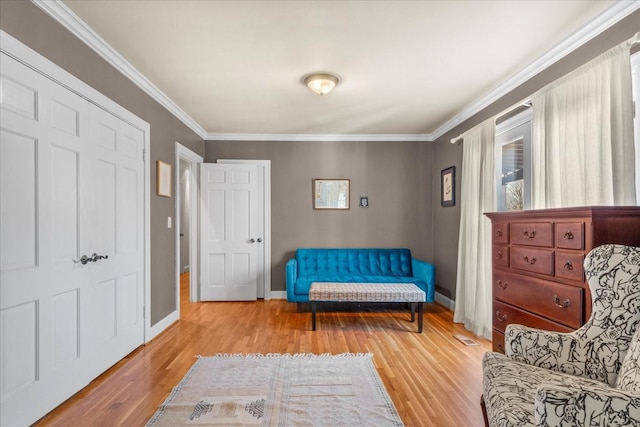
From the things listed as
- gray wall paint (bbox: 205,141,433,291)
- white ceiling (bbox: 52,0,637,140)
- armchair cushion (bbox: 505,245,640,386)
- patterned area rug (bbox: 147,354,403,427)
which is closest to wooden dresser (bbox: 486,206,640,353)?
armchair cushion (bbox: 505,245,640,386)

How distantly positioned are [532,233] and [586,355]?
0.82m

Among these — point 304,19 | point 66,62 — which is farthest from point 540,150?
point 66,62

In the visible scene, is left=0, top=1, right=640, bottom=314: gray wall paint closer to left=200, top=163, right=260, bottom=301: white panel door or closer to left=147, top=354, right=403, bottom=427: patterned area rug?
left=200, top=163, right=260, bottom=301: white panel door

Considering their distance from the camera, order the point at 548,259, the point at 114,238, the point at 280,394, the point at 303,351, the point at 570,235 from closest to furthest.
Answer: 1. the point at 570,235
2. the point at 548,259
3. the point at 280,394
4. the point at 114,238
5. the point at 303,351

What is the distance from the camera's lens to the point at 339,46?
8.48 ft

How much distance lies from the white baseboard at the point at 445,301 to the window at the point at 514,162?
157 cm

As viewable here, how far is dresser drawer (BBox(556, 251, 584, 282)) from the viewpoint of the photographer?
1793 millimetres

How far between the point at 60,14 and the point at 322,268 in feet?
12.8

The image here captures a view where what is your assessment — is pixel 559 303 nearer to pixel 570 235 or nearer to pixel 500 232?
pixel 570 235

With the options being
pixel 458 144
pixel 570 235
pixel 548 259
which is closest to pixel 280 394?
pixel 548 259

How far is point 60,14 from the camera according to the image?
2.12 m

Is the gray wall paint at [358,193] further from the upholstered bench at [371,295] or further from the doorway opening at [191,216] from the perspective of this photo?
the upholstered bench at [371,295]

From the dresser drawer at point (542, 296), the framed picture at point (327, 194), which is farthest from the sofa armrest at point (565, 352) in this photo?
the framed picture at point (327, 194)

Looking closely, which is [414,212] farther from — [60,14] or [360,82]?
[60,14]
